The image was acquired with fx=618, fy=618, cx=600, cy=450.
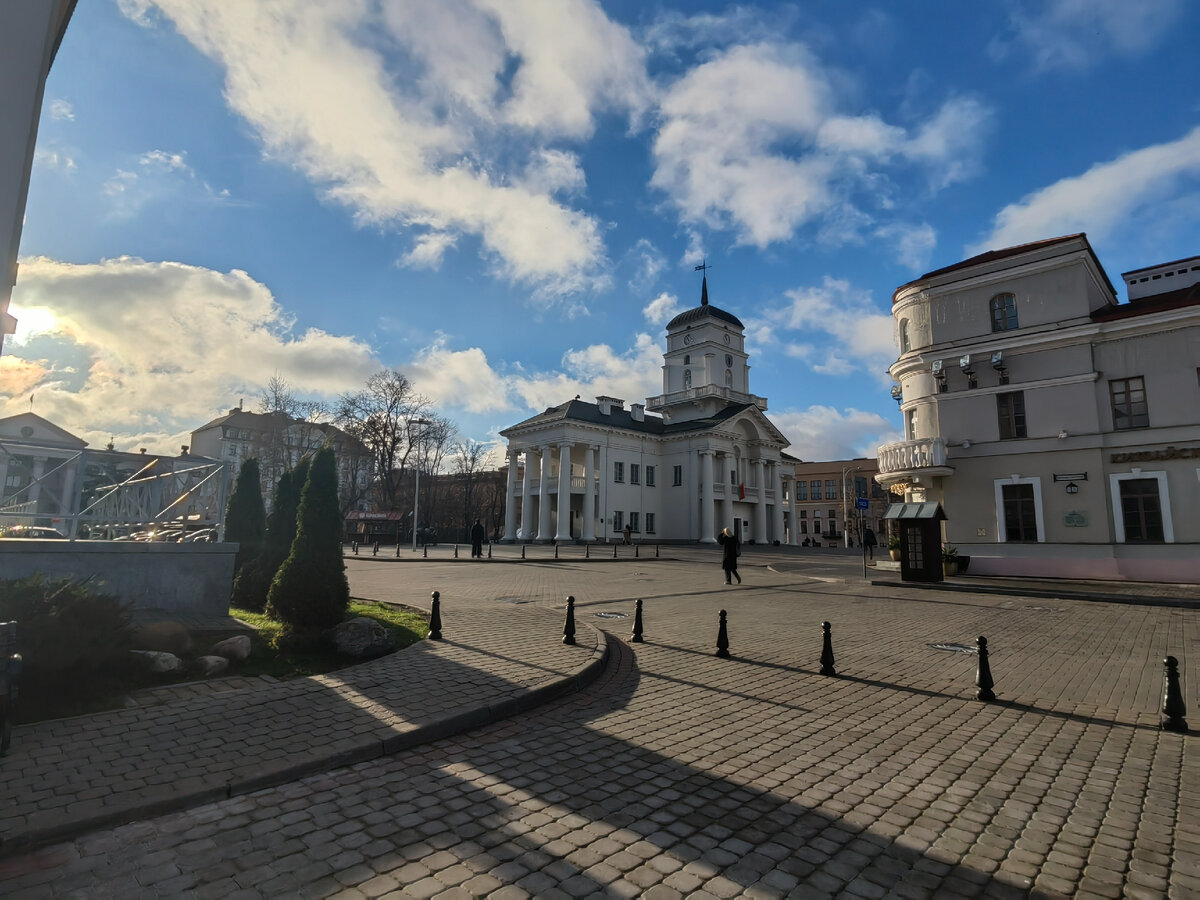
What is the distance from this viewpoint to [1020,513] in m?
23.7

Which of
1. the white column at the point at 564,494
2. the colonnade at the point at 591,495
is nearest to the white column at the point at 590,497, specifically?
the colonnade at the point at 591,495

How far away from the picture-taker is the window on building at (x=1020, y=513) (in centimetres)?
2333

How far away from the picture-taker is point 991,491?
957 inches

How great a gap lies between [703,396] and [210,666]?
61.7 metres

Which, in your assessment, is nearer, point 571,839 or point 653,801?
point 571,839

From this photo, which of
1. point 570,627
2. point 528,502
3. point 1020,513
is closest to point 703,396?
point 528,502

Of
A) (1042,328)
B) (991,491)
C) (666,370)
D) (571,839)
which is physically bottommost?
(571,839)

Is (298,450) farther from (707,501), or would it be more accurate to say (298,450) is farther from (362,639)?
(362,639)

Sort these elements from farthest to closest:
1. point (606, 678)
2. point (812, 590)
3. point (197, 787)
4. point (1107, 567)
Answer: point (1107, 567), point (812, 590), point (606, 678), point (197, 787)

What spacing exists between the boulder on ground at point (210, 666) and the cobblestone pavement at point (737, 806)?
3459mm

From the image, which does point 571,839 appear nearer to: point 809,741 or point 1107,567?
point 809,741

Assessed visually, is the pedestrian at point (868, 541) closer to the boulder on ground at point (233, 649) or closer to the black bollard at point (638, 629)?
the black bollard at point (638, 629)

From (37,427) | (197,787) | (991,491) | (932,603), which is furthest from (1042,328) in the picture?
(37,427)

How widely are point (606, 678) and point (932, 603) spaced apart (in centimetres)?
1234
